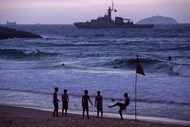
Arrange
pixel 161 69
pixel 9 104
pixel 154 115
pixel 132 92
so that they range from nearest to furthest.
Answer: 1. pixel 154 115
2. pixel 9 104
3. pixel 132 92
4. pixel 161 69

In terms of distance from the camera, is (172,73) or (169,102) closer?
(169,102)

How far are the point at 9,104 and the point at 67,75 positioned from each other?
1061cm

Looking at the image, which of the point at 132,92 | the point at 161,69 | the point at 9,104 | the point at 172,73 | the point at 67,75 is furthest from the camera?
the point at 161,69

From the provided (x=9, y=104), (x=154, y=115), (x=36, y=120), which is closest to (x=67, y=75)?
(x=9, y=104)

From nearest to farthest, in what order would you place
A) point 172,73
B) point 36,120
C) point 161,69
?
1. point 36,120
2. point 172,73
3. point 161,69

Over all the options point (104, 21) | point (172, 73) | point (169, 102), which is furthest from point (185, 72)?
point (104, 21)

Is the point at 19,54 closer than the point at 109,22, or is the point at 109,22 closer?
the point at 19,54

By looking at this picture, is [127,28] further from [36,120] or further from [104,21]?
[36,120]

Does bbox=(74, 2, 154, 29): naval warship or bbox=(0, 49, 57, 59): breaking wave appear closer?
bbox=(0, 49, 57, 59): breaking wave

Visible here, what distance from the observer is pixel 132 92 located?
841 inches

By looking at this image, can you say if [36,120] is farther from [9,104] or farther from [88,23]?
[88,23]

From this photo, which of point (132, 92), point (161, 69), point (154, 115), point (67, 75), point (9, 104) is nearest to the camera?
point (154, 115)

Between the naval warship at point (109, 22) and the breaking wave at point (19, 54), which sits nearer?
the breaking wave at point (19, 54)

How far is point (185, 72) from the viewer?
30266 mm
